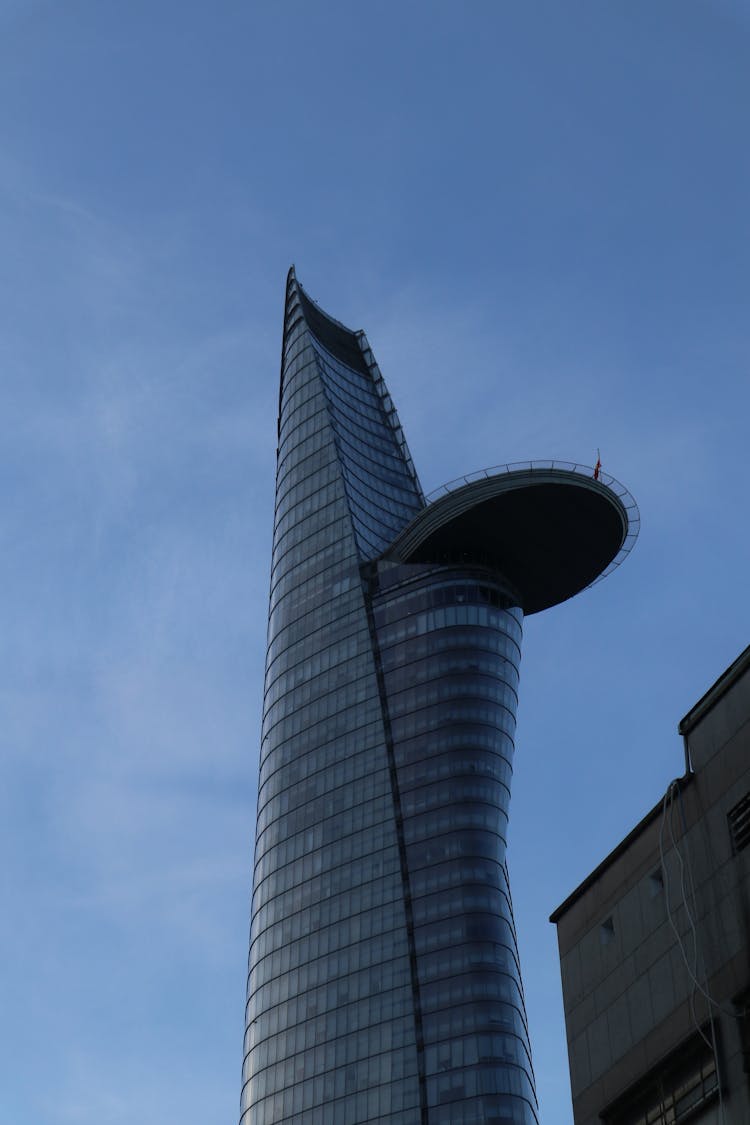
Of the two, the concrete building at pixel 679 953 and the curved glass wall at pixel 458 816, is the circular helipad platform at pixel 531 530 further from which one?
the concrete building at pixel 679 953

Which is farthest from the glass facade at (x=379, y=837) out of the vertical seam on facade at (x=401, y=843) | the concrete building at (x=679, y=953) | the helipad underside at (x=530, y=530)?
the concrete building at (x=679, y=953)

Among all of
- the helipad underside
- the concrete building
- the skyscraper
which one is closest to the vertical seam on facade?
the skyscraper

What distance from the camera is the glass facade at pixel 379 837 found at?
131250 mm

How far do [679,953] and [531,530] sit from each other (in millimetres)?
127177

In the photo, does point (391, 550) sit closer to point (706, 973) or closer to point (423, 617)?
point (423, 617)

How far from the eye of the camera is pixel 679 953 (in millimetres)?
30547

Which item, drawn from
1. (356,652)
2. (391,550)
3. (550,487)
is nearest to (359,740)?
(356,652)

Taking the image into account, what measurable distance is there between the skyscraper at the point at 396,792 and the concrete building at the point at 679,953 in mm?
98012

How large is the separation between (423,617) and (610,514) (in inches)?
824

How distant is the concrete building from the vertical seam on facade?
99.9 meters

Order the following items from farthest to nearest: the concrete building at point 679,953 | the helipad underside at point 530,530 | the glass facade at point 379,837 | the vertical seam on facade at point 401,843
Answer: the helipad underside at point 530,530 → the glass facade at point 379,837 → the vertical seam on facade at point 401,843 → the concrete building at point 679,953

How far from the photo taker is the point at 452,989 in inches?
5167

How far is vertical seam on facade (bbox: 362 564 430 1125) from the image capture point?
5123 inches

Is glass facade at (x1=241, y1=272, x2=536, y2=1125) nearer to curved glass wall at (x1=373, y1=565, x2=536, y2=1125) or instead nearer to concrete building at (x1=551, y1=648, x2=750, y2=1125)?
curved glass wall at (x1=373, y1=565, x2=536, y2=1125)
